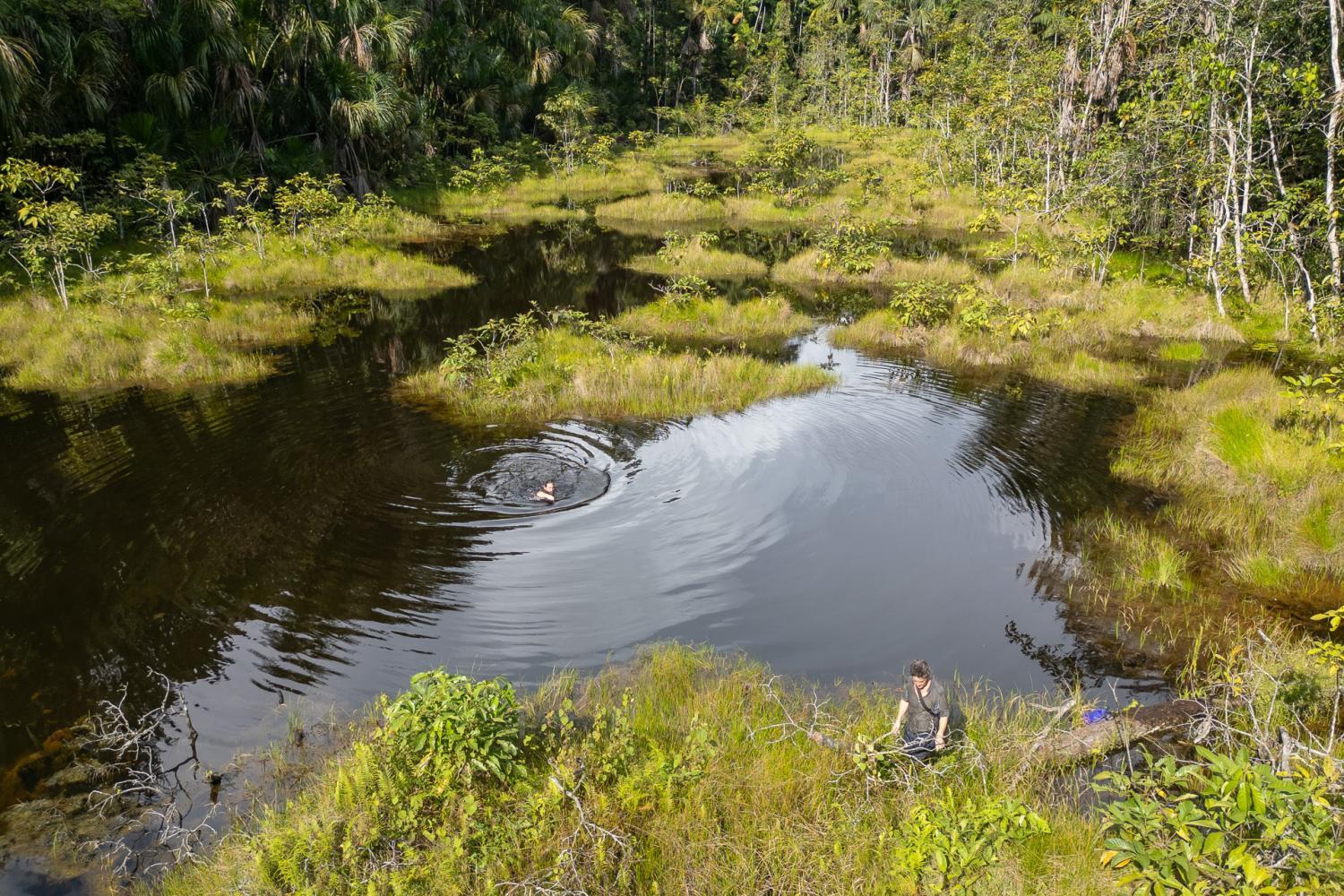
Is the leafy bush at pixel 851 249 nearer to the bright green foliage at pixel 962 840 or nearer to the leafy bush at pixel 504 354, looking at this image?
the leafy bush at pixel 504 354

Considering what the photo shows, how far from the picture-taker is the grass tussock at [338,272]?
23688 mm

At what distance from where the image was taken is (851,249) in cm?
2647

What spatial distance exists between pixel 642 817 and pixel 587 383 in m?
11.5

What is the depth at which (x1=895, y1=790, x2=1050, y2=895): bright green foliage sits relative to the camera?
169 inches

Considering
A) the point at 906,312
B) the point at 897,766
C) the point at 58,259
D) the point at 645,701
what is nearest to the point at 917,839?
the point at 897,766

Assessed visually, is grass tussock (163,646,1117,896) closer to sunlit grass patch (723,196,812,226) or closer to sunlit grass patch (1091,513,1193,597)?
sunlit grass patch (1091,513,1193,597)

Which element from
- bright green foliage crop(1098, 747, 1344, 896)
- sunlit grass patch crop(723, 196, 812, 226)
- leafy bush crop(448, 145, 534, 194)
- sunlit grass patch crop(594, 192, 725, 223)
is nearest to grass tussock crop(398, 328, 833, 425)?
bright green foliage crop(1098, 747, 1344, 896)

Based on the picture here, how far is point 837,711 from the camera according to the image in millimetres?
6855

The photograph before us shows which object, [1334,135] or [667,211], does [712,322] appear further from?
[667,211]

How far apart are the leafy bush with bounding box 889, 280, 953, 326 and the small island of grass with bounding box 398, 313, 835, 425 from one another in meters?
4.88

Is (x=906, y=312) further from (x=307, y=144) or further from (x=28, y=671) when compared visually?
(x=307, y=144)

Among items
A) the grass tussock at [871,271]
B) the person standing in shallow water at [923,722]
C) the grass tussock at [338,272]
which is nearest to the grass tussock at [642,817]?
the person standing in shallow water at [923,722]

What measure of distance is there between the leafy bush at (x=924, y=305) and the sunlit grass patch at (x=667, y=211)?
828 inches

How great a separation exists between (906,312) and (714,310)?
18.5 feet
